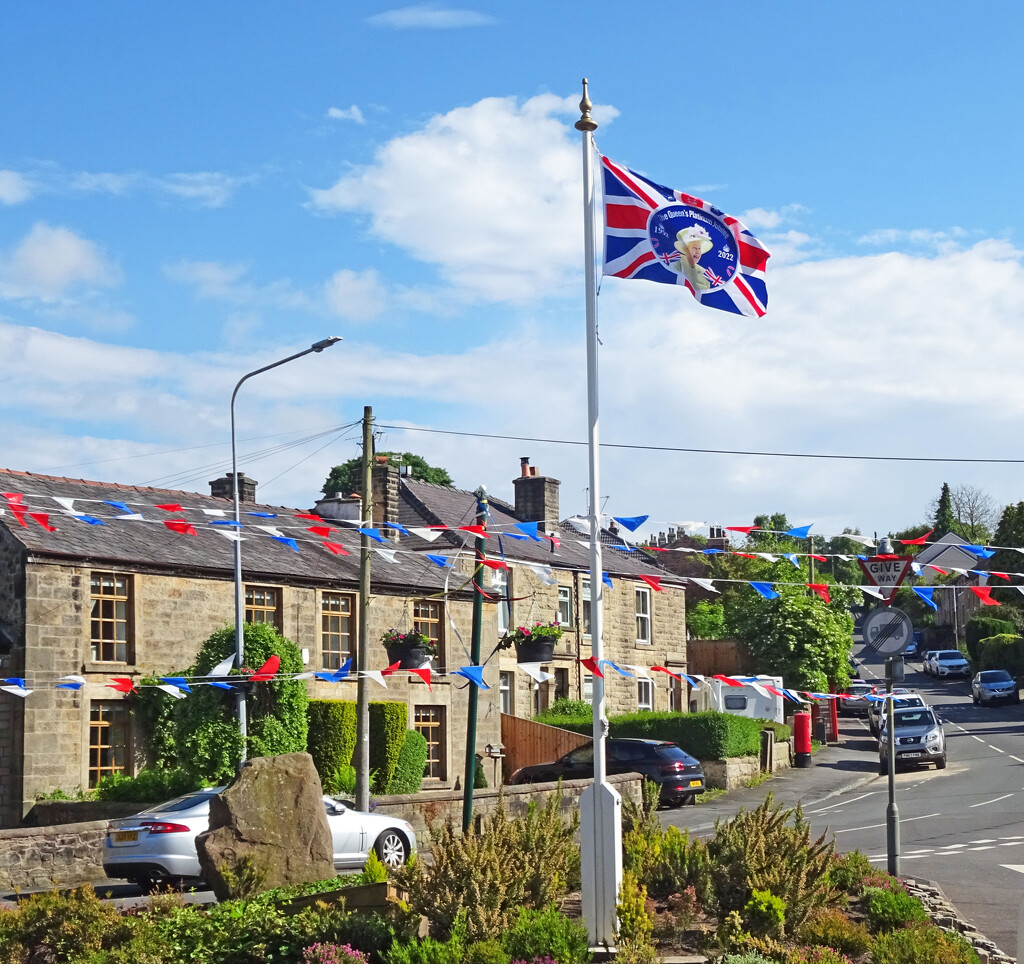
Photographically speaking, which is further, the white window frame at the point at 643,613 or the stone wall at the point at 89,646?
the white window frame at the point at 643,613

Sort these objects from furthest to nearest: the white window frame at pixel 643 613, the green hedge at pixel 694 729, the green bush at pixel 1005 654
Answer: the green bush at pixel 1005 654
the white window frame at pixel 643 613
the green hedge at pixel 694 729

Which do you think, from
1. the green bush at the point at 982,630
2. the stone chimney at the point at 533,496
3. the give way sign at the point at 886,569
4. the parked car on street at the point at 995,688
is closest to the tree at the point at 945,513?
the green bush at the point at 982,630

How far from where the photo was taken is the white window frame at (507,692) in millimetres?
36250

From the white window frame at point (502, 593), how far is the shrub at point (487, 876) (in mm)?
22668

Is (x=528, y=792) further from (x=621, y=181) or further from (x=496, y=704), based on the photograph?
(x=621, y=181)

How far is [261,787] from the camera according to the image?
13586mm

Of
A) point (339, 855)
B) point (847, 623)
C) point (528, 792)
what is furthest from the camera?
point (847, 623)

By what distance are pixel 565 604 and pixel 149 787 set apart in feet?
60.0

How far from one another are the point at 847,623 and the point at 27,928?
4833 centimetres

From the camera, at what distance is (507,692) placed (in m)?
36.5

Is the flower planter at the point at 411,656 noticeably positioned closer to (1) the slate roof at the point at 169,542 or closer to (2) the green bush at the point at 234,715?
(2) the green bush at the point at 234,715

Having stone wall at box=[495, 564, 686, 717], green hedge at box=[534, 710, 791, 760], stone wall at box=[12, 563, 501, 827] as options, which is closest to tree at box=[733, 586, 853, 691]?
stone wall at box=[495, 564, 686, 717]

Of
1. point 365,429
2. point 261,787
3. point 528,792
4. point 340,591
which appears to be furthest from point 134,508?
point 261,787

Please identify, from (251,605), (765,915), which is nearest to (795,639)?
(251,605)
